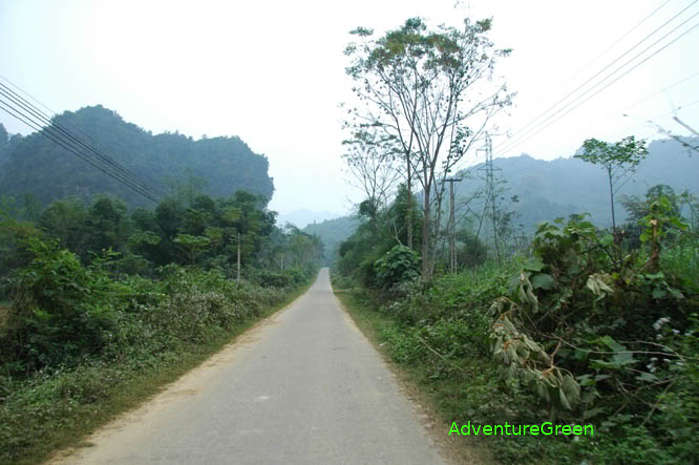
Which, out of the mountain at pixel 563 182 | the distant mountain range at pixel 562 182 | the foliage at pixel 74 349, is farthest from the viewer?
the mountain at pixel 563 182

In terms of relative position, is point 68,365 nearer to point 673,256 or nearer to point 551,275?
point 551,275

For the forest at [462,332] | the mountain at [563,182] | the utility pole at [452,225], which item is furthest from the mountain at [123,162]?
the forest at [462,332]

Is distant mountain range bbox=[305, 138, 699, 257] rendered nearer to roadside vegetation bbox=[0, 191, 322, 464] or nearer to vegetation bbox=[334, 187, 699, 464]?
roadside vegetation bbox=[0, 191, 322, 464]

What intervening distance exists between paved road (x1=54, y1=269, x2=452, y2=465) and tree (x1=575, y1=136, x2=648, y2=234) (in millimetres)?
13612

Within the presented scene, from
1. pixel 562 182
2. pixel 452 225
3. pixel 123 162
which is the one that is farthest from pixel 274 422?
pixel 562 182

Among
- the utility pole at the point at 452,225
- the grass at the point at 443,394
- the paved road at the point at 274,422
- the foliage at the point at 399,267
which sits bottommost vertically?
the grass at the point at 443,394

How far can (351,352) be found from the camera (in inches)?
372

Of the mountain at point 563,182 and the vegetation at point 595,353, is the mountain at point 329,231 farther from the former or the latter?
the vegetation at point 595,353

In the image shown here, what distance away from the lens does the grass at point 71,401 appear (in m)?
4.09

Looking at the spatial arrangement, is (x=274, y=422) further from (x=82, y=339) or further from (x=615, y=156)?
(x=615, y=156)

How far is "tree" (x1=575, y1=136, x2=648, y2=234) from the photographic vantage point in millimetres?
16023

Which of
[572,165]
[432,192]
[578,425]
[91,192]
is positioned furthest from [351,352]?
[572,165]

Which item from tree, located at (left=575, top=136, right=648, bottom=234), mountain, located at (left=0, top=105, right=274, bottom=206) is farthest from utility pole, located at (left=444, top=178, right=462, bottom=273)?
mountain, located at (left=0, top=105, right=274, bottom=206)

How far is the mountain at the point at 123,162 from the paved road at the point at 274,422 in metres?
44.3
